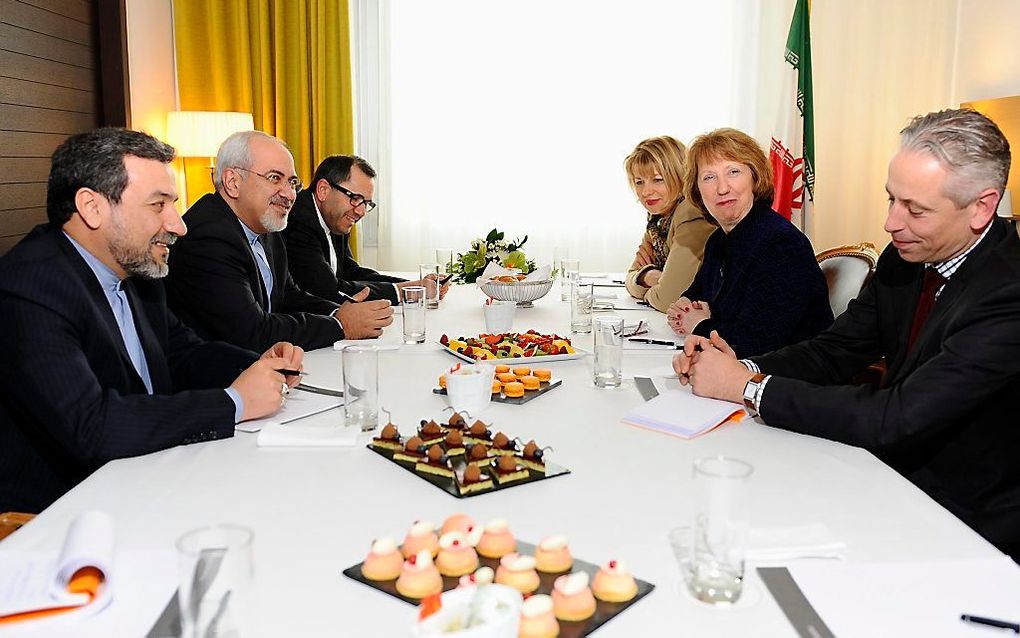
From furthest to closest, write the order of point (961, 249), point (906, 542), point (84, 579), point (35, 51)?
1. point (35, 51)
2. point (961, 249)
3. point (906, 542)
4. point (84, 579)

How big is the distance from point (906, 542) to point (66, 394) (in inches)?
54.1

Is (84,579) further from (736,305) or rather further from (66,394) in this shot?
(736,305)

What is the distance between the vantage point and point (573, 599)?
0.94m

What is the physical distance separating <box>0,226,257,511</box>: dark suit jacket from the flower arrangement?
1849 mm

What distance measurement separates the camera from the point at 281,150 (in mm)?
2893

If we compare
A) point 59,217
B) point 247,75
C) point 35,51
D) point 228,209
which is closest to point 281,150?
point 228,209

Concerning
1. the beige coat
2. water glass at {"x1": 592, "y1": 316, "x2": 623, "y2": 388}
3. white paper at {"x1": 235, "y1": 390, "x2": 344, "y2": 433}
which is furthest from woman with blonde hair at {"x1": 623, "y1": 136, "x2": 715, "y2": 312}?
white paper at {"x1": 235, "y1": 390, "x2": 344, "y2": 433}

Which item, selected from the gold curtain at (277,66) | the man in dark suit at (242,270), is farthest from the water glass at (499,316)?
the gold curtain at (277,66)

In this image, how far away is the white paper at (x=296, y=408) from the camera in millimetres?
1651

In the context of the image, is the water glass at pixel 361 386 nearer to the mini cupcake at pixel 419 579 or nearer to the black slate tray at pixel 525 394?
the black slate tray at pixel 525 394

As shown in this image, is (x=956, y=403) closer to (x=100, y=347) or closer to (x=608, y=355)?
(x=608, y=355)

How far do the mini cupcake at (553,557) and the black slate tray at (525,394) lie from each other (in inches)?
Answer: 30.4

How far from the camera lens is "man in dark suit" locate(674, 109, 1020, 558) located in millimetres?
1565

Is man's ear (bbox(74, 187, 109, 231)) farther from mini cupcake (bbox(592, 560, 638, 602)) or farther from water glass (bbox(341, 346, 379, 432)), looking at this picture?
mini cupcake (bbox(592, 560, 638, 602))
